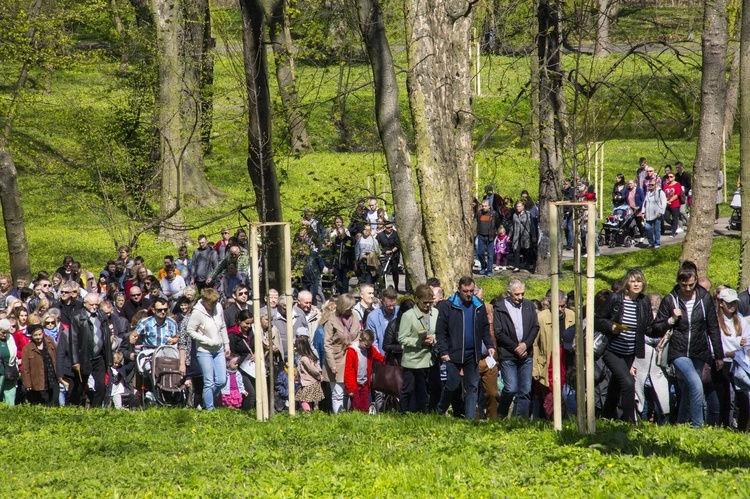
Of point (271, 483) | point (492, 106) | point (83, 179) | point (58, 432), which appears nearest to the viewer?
point (271, 483)

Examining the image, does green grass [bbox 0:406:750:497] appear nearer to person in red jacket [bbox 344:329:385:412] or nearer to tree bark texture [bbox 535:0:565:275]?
person in red jacket [bbox 344:329:385:412]

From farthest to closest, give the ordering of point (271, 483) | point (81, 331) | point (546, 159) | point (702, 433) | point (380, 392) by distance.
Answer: point (546, 159) < point (81, 331) < point (380, 392) < point (702, 433) < point (271, 483)

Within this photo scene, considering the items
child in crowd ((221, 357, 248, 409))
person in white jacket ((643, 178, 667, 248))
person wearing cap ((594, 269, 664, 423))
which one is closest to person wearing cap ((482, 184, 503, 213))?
person in white jacket ((643, 178, 667, 248))

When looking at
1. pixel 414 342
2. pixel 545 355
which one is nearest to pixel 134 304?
pixel 414 342

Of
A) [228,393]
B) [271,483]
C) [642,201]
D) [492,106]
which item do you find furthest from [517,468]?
[492,106]

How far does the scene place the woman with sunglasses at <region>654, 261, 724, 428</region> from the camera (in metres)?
9.87

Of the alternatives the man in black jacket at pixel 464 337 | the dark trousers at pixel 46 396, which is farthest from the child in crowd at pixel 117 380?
the man in black jacket at pixel 464 337

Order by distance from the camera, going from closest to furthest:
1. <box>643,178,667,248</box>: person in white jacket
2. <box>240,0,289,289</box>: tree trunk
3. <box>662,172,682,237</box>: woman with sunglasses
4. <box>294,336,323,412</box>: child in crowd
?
<box>294,336,323,412</box>: child in crowd
<box>240,0,289,289</box>: tree trunk
<box>643,178,667,248</box>: person in white jacket
<box>662,172,682,237</box>: woman with sunglasses

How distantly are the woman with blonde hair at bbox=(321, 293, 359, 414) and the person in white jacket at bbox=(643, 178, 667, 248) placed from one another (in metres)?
14.0

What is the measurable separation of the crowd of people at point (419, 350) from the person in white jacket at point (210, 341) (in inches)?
0.7

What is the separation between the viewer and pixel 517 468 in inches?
300

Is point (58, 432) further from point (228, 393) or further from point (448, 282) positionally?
point (448, 282)

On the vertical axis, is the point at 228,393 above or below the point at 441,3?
below

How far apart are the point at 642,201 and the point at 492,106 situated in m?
14.9
